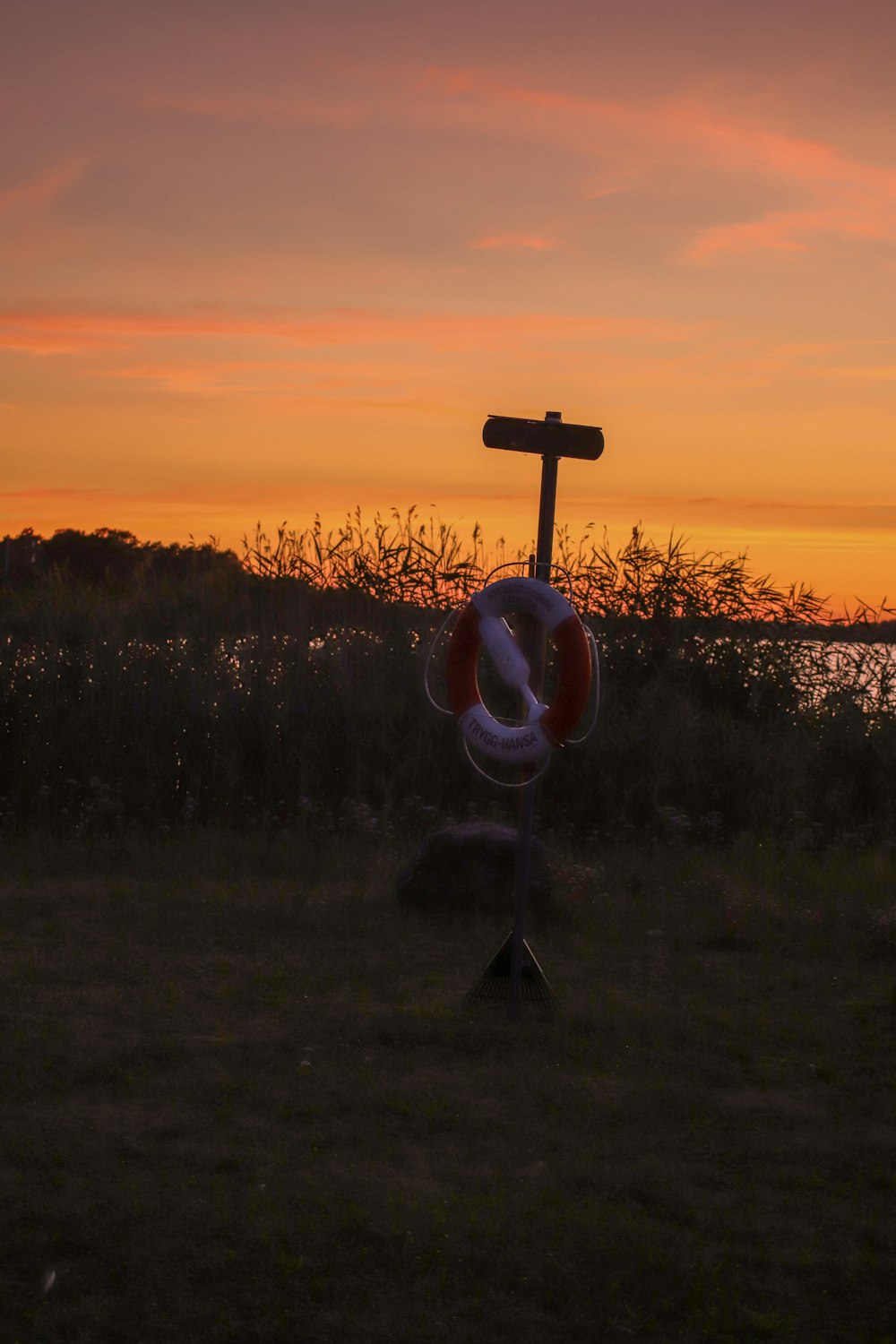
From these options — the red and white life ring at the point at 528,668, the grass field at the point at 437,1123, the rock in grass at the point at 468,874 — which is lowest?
the grass field at the point at 437,1123

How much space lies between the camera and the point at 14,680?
10164 mm

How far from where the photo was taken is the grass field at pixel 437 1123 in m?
2.88

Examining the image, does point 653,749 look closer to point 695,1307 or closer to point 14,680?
point 14,680

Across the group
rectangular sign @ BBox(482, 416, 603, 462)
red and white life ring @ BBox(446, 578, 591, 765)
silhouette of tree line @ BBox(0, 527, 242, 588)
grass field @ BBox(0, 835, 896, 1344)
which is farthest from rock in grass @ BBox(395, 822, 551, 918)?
silhouette of tree line @ BBox(0, 527, 242, 588)

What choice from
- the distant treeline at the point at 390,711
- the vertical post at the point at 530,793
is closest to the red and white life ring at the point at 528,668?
the vertical post at the point at 530,793

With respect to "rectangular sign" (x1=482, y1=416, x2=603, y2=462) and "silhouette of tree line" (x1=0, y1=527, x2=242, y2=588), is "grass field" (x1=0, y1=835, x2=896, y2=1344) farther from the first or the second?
"silhouette of tree line" (x1=0, y1=527, x2=242, y2=588)

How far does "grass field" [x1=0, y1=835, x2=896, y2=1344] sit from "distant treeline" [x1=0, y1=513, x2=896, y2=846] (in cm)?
230

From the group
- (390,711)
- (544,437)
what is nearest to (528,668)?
(544,437)

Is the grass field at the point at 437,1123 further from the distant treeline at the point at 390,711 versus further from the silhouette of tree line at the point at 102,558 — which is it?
the silhouette of tree line at the point at 102,558

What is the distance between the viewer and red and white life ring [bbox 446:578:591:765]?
499 cm

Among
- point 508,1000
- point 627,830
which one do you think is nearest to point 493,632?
point 508,1000

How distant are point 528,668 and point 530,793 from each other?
1.54 ft

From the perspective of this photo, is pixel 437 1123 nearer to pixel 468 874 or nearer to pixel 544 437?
pixel 544 437

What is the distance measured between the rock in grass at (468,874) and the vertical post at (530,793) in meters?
1.40
